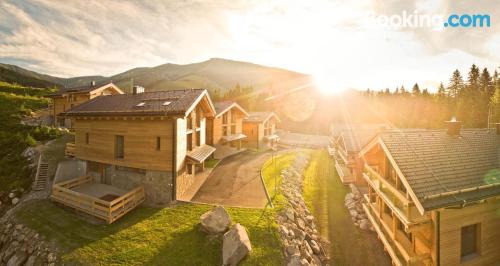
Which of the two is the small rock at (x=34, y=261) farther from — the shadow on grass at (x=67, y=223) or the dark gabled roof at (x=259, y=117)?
the dark gabled roof at (x=259, y=117)

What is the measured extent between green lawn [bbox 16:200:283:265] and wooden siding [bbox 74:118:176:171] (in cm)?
372

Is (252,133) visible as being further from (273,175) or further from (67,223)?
(67,223)

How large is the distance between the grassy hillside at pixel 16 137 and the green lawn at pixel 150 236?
6887mm

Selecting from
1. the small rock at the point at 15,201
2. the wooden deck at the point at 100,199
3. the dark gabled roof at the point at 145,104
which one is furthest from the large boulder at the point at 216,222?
the small rock at the point at 15,201

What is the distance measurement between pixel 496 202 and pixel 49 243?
81.2 feet

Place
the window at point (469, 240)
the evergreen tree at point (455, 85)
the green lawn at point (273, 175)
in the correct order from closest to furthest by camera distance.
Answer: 1. the window at point (469, 240)
2. the green lawn at point (273, 175)
3. the evergreen tree at point (455, 85)

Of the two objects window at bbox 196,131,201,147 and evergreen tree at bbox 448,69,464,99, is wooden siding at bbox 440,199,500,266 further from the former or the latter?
evergreen tree at bbox 448,69,464,99

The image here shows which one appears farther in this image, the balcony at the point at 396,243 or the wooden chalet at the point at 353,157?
the wooden chalet at the point at 353,157

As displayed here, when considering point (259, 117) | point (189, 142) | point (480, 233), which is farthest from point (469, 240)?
point (259, 117)

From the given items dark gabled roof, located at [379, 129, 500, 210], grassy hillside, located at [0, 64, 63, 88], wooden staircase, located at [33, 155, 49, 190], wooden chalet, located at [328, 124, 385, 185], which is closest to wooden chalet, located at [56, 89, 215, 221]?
wooden staircase, located at [33, 155, 49, 190]

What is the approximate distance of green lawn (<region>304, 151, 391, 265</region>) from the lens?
49.1 feet

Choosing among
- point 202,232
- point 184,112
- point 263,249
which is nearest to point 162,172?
point 184,112

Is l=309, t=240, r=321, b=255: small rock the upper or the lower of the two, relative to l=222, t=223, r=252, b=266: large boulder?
lower

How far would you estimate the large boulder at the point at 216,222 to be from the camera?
1372 centimetres
